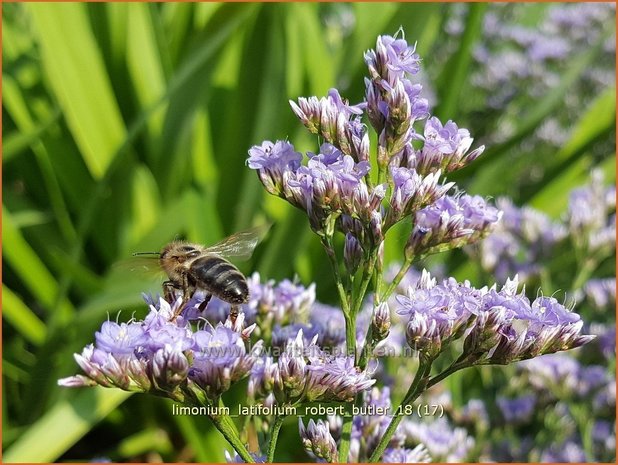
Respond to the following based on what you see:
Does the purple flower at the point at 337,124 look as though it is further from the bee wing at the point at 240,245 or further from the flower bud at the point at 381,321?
the bee wing at the point at 240,245

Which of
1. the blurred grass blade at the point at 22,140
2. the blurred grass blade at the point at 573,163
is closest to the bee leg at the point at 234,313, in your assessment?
the blurred grass blade at the point at 22,140


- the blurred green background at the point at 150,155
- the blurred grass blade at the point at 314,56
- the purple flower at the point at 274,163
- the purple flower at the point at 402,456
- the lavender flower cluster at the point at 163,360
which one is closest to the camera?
the lavender flower cluster at the point at 163,360

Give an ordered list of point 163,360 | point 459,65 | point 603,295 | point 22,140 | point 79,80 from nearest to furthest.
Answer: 1. point 163,360
2. point 603,295
3. point 22,140
4. point 79,80
5. point 459,65

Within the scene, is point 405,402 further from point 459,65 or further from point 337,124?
point 459,65

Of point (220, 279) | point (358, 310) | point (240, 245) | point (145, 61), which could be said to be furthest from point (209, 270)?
point (145, 61)

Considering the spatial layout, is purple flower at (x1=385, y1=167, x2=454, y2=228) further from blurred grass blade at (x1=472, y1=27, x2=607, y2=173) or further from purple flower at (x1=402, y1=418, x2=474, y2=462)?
blurred grass blade at (x1=472, y1=27, x2=607, y2=173)

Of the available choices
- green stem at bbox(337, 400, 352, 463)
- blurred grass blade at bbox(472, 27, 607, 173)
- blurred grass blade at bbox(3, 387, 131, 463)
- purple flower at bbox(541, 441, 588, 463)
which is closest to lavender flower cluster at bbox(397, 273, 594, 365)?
green stem at bbox(337, 400, 352, 463)

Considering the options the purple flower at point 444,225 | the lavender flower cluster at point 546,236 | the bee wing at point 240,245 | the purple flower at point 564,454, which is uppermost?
the lavender flower cluster at point 546,236
